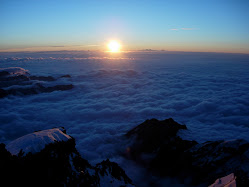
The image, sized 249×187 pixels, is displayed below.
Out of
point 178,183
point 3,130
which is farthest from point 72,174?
point 3,130

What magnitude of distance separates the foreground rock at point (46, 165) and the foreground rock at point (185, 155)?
10.0ft

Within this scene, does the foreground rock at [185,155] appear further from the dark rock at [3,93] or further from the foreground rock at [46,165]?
the dark rock at [3,93]

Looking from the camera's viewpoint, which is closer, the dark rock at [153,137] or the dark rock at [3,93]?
the dark rock at [153,137]

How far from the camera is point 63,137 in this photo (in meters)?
4.19

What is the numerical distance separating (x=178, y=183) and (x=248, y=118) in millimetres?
16033

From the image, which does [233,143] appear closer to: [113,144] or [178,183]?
[178,183]

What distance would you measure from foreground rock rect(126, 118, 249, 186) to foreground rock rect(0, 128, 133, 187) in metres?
3.06

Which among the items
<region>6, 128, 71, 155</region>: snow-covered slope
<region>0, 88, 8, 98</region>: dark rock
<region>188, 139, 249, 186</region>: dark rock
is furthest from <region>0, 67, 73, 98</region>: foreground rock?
<region>188, 139, 249, 186</region>: dark rock

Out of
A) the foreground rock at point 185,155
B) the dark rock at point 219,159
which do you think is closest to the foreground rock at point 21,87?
the foreground rock at point 185,155

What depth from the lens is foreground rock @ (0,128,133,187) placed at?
3.07 metres

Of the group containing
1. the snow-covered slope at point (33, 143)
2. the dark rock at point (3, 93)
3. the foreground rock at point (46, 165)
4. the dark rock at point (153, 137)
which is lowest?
the dark rock at point (3, 93)

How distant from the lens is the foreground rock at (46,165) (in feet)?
10.1

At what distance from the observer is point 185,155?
21.1ft

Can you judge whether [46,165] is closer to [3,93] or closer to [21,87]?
[3,93]
